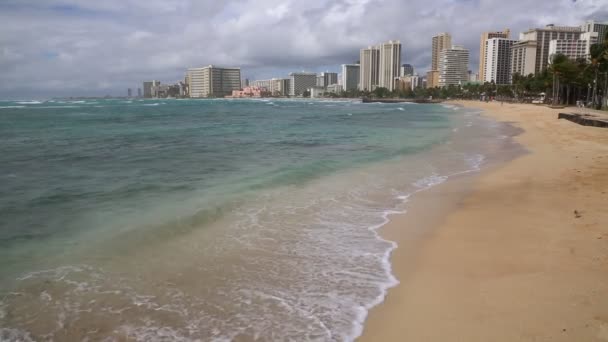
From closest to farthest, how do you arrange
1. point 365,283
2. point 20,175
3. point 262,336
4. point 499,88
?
point 262,336 < point 365,283 < point 20,175 < point 499,88

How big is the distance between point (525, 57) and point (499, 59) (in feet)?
69.0

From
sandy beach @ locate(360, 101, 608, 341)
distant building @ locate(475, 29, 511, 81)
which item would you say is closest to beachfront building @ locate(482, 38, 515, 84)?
distant building @ locate(475, 29, 511, 81)

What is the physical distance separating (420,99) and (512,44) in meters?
41.2

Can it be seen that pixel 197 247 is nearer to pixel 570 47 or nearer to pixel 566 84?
pixel 566 84

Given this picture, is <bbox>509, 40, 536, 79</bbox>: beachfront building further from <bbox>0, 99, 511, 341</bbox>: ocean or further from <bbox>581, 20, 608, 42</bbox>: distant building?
<bbox>0, 99, 511, 341</bbox>: ocean

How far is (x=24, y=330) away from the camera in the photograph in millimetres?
4238

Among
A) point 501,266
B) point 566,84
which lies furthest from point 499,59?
point 501,266

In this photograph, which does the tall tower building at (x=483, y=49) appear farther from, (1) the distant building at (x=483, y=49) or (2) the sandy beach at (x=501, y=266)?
(2) the sandy beach at (x=501, y=266)

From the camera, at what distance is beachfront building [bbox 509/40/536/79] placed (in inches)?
5497

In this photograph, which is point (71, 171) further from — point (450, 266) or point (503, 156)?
point (503, 156)

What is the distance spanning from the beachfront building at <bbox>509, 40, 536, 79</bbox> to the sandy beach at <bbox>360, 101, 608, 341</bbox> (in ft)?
475

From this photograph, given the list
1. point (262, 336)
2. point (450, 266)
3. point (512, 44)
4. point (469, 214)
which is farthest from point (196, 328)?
point (512, 44)

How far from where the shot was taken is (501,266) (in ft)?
17.9

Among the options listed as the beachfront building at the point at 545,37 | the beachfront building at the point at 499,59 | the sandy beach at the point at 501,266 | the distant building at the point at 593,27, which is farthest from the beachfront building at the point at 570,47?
the sandy beach at the point at 501,266
